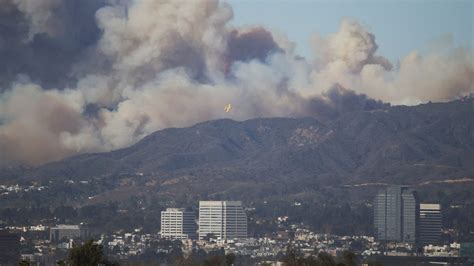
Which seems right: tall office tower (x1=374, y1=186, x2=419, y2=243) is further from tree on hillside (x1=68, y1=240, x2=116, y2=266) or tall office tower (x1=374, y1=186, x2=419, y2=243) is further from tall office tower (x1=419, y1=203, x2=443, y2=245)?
tree on hillside (x1=68, y1=240, x2=116, y2=266)

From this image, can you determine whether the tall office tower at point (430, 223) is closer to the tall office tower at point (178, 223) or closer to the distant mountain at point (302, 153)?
the distant mountain at point (302, 153)

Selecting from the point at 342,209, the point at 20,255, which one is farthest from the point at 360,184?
the point at 20,255

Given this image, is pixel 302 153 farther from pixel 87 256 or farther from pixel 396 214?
pixel 87 256

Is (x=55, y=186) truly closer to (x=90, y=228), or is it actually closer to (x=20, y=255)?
(x=90, y=228)

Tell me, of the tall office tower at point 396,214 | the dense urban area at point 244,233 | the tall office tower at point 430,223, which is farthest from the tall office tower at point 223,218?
the tall office tower at point 430,223

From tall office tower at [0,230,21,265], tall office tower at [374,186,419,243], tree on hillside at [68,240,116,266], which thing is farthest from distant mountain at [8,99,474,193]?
tree on hillside at [68,240,116,266]

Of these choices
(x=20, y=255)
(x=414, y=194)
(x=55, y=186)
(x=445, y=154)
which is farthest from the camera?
(x=445, y=154)

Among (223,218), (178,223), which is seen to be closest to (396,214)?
(223,218)
